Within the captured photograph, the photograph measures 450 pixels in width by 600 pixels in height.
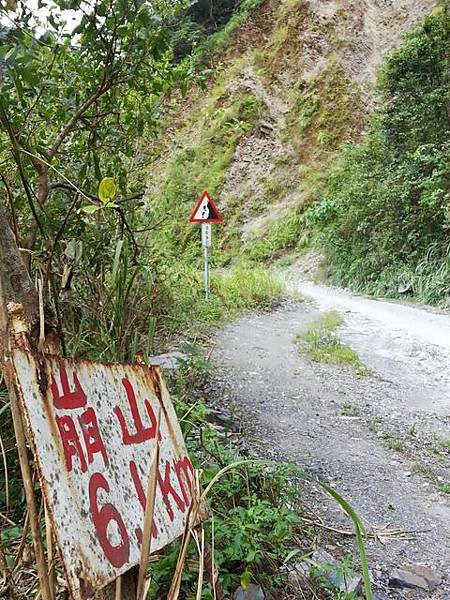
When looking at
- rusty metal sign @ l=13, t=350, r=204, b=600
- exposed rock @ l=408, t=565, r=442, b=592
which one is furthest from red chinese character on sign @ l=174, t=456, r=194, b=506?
exposed rock @ l=408, t=565, r=442, b=592

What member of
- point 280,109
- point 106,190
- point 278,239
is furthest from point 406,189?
point 106,190

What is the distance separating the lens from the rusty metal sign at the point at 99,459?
2.39 feet

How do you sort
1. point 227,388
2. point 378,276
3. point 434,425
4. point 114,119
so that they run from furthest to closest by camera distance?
point 378,276
point 227,388
point 434,425
point 114,119

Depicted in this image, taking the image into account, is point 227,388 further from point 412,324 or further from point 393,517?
point 412,324

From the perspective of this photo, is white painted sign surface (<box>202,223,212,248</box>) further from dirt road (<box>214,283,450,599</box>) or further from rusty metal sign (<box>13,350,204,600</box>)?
rusty metal sign (<box>13,350,204,600</box>)

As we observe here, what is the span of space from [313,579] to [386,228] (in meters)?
9.30

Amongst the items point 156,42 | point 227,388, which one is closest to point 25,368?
point 156,42

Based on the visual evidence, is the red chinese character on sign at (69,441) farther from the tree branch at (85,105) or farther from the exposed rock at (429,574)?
the exposed rock at (429,574)

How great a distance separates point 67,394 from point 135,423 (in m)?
0.16

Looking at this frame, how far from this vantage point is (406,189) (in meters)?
9.67

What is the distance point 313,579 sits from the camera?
5.63 ft

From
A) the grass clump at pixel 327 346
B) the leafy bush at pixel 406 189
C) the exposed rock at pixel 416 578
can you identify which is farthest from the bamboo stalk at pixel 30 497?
the leafy bush at pixel 406 189

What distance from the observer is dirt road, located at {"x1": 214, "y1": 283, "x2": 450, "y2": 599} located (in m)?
2.28

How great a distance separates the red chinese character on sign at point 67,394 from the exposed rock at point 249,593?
101 centimetres
